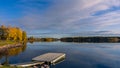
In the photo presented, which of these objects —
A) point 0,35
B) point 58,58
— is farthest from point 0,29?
point 58,58

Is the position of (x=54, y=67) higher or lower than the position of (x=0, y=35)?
lower

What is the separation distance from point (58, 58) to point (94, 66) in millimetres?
12830

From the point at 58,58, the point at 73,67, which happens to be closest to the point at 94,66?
the point at 73,67

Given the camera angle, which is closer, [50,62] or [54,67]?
[54,67]

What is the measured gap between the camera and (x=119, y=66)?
39469mm

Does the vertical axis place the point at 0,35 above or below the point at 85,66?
above

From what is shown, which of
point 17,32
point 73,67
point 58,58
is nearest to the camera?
point 73,67

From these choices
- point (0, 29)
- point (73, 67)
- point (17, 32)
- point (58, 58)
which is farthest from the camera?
point (17, 32)

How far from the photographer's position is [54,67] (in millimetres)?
39812

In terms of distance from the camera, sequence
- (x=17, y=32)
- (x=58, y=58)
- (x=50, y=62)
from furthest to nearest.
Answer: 1. (x=17, y=32)
2. (x=58, y=58)
3. (x=50, y=62)

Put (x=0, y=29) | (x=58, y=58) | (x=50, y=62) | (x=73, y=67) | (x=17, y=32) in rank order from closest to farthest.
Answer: (x=73, y=67) → (x=50, y=62) → (x=58, y=58) → (x=0, y=29) → (x=17, y=32)

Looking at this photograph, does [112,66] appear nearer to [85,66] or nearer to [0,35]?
[85,66]

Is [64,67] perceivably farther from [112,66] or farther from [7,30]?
[7,30]

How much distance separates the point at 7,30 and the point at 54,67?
91.9m
